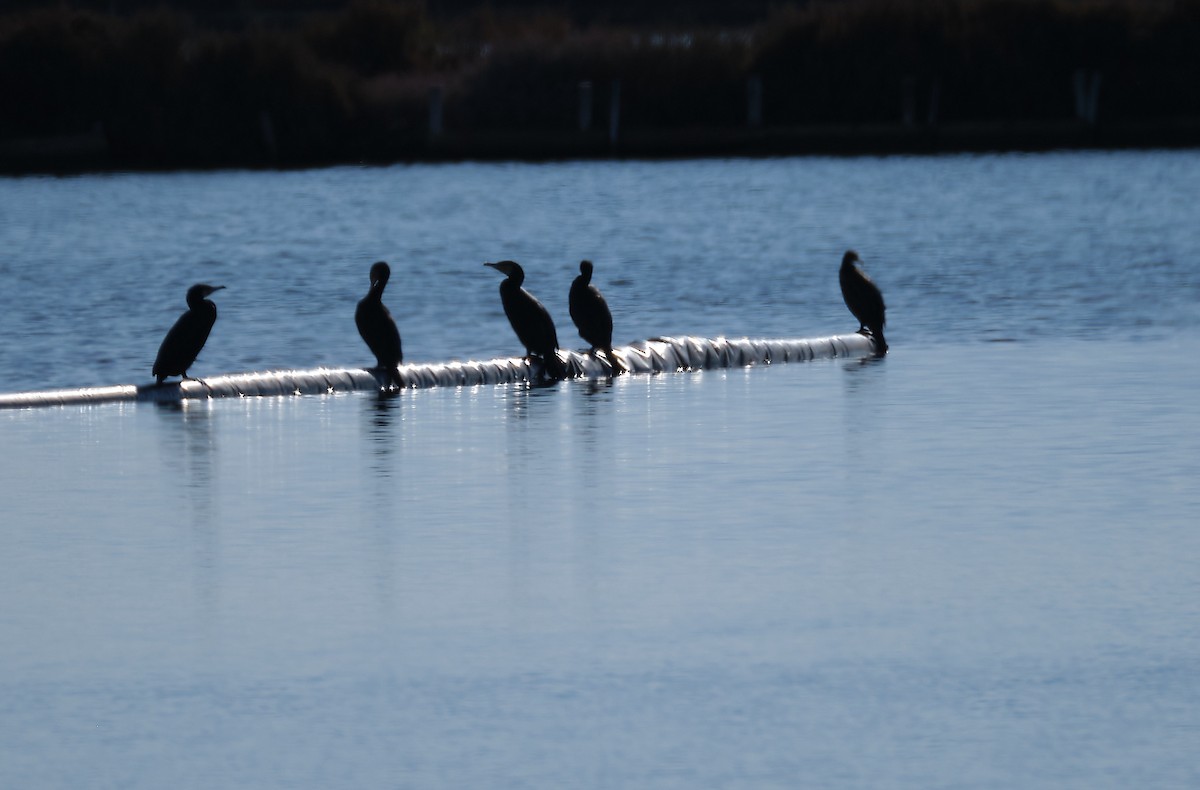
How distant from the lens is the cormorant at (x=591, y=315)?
14.6m

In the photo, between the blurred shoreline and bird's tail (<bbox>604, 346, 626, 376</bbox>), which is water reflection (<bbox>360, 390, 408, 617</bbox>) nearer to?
bird's tail (<bbox>604, 346, 626, 376</bbox>)

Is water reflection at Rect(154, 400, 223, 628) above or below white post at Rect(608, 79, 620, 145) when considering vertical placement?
below

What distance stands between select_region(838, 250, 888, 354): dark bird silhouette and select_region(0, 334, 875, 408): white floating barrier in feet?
0.31

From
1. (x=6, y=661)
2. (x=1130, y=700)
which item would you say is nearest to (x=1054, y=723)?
(x=1130, y=700)

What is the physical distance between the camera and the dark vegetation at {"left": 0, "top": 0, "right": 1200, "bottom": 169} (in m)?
45.1

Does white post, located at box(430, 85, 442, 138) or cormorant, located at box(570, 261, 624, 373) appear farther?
white post, located at box(430, 85, 442, 138)

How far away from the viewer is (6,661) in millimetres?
6594

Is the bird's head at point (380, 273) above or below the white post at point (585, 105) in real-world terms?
below

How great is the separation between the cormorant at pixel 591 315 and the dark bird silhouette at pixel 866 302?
2.15m

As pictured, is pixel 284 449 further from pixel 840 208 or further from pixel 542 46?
pixel 542 46

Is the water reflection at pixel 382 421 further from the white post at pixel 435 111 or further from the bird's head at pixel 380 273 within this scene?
the white post at pixel 435 111

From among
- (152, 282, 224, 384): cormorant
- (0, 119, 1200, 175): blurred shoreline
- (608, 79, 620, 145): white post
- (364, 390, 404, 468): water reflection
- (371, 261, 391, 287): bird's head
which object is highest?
(608, 79, 620, 145): white post

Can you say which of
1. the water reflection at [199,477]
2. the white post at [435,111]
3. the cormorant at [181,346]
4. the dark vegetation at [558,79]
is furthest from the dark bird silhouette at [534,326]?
the dark vegetation at [558,79]

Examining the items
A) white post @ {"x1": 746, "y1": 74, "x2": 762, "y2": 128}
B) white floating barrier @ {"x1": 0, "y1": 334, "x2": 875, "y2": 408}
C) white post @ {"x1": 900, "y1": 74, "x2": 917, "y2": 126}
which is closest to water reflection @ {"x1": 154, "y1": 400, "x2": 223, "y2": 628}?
white floating barrier @ {"x1": 0, "y1": 334, "x2": 875, "y2": 408}
